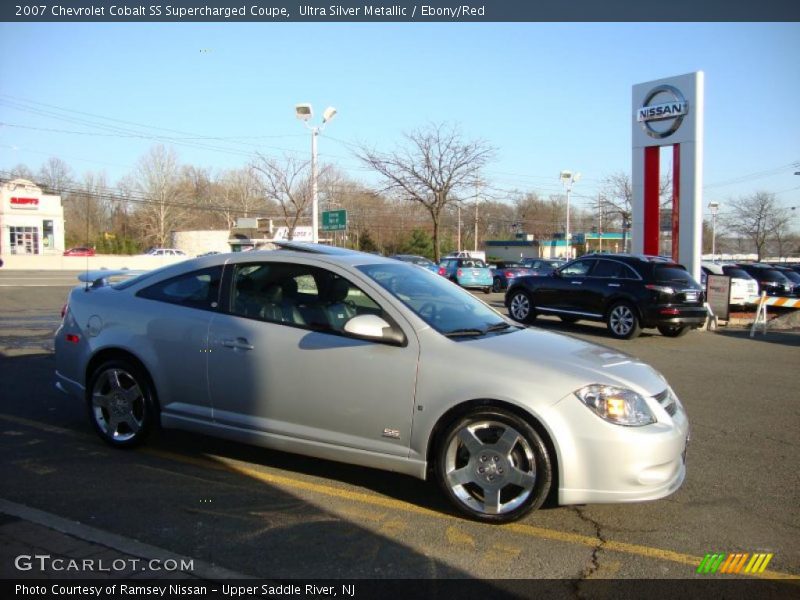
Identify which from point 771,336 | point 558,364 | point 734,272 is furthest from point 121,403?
point 734,272

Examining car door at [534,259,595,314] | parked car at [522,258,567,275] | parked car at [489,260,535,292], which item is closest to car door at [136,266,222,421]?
car door at [534,259,595,314]

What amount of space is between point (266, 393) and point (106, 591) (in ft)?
5.37

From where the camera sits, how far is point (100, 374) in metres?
5.19

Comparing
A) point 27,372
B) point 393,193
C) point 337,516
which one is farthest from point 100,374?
point 393,193

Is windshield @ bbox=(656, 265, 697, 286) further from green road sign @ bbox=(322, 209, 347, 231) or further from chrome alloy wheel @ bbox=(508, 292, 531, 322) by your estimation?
green road sign @ bbox=(322, 209, 347, 231)

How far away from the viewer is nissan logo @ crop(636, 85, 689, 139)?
57.8 feet

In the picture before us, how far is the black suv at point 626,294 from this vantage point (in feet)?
42.7

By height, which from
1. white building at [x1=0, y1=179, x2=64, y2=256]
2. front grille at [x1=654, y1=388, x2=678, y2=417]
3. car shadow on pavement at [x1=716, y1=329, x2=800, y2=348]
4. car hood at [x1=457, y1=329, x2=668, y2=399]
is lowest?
car shadow on pavement at [x1=716, y1=329, x2=800, y2=348]

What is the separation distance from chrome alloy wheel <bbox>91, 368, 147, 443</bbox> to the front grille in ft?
12.1

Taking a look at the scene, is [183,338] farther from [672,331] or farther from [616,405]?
[672,331]

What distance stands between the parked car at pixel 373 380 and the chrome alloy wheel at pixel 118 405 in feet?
0.04

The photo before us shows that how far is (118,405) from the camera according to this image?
5.16m

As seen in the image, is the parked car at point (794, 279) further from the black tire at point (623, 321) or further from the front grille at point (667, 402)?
the front grille at point (667, 402)

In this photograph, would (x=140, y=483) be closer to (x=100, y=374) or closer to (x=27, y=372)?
(x=100, y=374)
